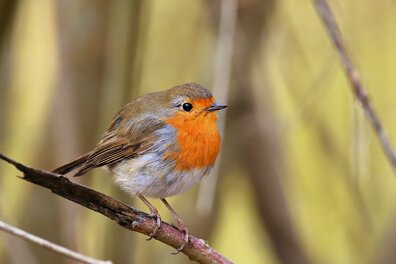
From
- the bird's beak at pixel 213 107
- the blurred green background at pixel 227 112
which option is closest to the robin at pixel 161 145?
the bird's beak at pixel 213 107

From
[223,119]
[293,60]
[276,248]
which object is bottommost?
[276,248]

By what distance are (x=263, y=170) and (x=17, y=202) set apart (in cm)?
141

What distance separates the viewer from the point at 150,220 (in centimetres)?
266

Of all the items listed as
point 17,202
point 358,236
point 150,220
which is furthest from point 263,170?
point 150,220

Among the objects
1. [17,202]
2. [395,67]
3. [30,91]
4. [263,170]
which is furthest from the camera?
[395,67]

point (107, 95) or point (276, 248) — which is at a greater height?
point (107, 95)

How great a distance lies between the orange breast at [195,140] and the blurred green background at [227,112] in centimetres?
18

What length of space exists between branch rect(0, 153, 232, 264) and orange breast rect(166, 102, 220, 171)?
592 millimetres

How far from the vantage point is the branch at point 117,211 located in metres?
2.15

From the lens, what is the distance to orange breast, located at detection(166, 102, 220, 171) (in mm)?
3557

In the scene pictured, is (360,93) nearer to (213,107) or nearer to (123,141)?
(213,107)

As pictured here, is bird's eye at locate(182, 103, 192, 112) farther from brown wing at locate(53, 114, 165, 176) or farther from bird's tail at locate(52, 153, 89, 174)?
bird's tail at locate(52, 153, 89, 174)

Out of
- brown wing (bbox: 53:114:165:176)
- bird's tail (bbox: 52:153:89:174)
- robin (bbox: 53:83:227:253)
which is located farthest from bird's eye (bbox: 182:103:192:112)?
bird's tail (bbox: 52:153:89:174)

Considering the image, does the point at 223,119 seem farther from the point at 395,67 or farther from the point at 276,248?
the point at 395,67
